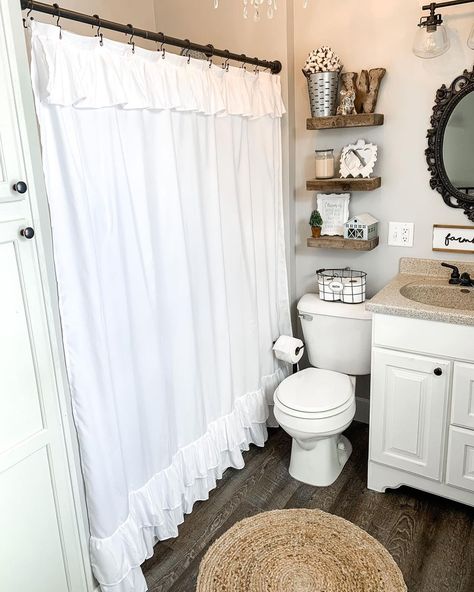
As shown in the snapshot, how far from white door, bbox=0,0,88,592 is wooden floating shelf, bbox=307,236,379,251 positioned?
1.58 meters

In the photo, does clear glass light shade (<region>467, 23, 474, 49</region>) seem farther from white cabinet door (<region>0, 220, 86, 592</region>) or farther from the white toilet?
white cabinet door (<region>0, 220, 86, 592</region>)

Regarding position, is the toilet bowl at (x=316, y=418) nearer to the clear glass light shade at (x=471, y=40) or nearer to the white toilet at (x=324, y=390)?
the white toilet at (x=324, y=390)

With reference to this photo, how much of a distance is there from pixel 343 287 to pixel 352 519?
108cm

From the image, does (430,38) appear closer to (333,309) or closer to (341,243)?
(341,243)

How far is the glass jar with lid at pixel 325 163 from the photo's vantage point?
2598 mm

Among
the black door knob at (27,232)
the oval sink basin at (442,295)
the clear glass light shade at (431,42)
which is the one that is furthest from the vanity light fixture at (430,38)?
the black door knob at (27,232)

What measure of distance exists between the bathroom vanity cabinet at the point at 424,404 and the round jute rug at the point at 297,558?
379mm

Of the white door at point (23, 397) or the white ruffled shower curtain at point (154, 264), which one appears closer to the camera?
the white door at point (23, 397)

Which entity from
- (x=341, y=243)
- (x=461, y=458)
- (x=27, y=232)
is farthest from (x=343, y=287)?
(x=27, y=232)

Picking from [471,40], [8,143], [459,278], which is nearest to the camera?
[8,143]

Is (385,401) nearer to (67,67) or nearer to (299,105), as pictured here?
(299,105)

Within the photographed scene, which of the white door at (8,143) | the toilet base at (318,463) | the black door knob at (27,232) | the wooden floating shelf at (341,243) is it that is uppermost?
the white door at (8,143)

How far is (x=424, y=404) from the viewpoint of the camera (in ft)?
7.14

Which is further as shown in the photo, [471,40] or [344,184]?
[344,184]
